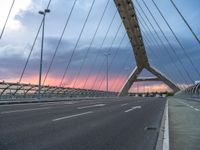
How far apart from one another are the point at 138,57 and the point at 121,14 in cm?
2563

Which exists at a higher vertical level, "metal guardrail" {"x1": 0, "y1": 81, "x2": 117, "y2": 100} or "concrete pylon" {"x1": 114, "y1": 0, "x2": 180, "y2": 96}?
"concrete pylon" {"x1": 114, "y1": 0, "x2": 180, "y2": 96}

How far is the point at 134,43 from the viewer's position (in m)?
70.6

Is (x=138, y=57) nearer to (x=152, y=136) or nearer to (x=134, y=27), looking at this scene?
(x=134, y=27)

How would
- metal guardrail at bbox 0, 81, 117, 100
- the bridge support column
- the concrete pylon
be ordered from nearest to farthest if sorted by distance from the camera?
metal guardrail at bbox 0, 81, 117, 100
the concrete pylon
the bridge support column

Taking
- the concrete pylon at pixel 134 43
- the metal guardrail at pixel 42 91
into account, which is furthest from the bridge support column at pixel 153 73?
the metal guardrail at pixel 42 91

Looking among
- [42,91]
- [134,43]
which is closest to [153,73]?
[134,43]

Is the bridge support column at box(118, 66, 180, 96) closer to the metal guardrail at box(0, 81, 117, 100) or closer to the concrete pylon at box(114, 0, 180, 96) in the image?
the concrete pylon at box(114, 0, 180, 96)

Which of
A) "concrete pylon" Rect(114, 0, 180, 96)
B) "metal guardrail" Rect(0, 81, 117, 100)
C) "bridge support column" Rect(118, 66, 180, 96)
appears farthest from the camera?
"bridge support column" Rect(118, 66, 180, 96)

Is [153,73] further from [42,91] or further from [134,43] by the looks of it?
[42,91]

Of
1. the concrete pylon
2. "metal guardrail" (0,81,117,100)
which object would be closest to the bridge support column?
the concrete pylon

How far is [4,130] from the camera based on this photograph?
837cm

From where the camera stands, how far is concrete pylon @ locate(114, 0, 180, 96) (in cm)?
5228

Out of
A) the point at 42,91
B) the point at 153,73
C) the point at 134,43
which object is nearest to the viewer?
the point at 42,91

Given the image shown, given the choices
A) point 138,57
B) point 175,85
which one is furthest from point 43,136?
point 175,85
